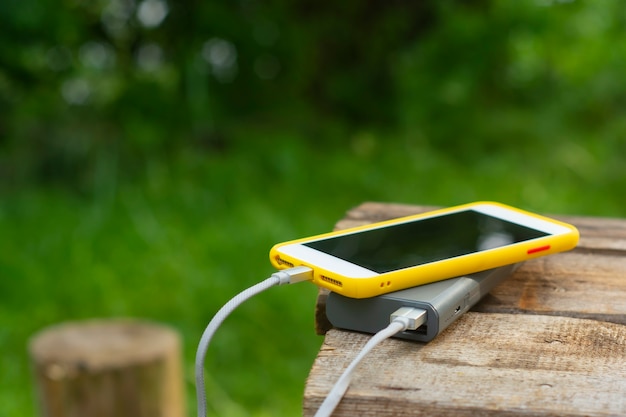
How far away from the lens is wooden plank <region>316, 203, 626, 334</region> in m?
0.67

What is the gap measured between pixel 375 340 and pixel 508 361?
0.10 meters

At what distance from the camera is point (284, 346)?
205 cm

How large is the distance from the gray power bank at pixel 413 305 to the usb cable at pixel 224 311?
0.10ft

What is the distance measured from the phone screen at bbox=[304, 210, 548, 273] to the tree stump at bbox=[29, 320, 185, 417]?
90 centimetres

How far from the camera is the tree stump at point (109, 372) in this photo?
1.51 m

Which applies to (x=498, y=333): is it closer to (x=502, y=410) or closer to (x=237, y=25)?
(x=502, y=410)

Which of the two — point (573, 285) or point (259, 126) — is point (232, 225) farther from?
→ point (573, 285)

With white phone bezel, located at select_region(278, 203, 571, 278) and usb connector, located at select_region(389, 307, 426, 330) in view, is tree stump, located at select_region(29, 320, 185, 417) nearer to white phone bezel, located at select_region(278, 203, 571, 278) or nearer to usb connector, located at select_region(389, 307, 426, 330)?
white phone bezel, located at select_region(278, 203, 571, 278)

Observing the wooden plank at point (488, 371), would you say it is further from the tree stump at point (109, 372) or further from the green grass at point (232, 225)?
the green grass at point (232, 225)

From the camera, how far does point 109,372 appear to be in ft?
4.92

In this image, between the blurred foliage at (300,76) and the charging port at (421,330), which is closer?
the charging port at (421,330)

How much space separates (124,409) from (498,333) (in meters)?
1.09

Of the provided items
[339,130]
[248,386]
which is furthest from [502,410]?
[339,130]

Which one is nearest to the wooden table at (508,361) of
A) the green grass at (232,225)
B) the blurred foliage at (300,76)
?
the green grass at (232,225)
